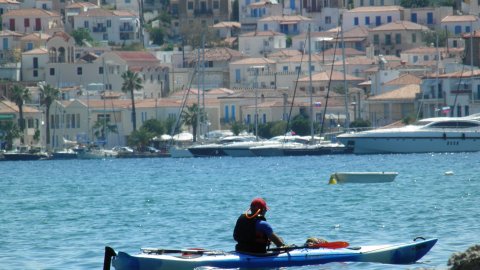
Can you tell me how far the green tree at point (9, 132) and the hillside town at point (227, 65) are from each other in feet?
0.47

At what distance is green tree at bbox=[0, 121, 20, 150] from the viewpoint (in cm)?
13788

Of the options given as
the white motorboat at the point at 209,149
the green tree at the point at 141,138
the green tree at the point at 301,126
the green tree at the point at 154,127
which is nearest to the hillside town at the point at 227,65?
the green tree at the point at 154,127

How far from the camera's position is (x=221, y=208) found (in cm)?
5809

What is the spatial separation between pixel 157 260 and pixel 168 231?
1263 cm

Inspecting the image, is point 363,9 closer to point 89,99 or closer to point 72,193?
point 89,99

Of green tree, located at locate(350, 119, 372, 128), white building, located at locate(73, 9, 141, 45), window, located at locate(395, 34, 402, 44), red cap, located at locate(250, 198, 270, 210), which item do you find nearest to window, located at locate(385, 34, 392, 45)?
window, located at locate(395, 34, 402, 44)

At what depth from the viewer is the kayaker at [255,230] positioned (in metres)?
35.2

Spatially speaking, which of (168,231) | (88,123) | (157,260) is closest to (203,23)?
(88,123)

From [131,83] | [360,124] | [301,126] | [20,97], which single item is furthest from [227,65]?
[360,124]

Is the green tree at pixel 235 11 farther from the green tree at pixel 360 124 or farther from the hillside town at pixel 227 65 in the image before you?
the green tree at pixel 360 124

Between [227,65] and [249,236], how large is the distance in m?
131

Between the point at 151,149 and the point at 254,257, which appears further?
the point at 151,149

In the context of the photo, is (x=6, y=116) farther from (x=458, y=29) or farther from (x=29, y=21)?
(x=458, y=29)

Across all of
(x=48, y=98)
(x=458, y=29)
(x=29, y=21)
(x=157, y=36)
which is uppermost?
(x=29, y=21)
